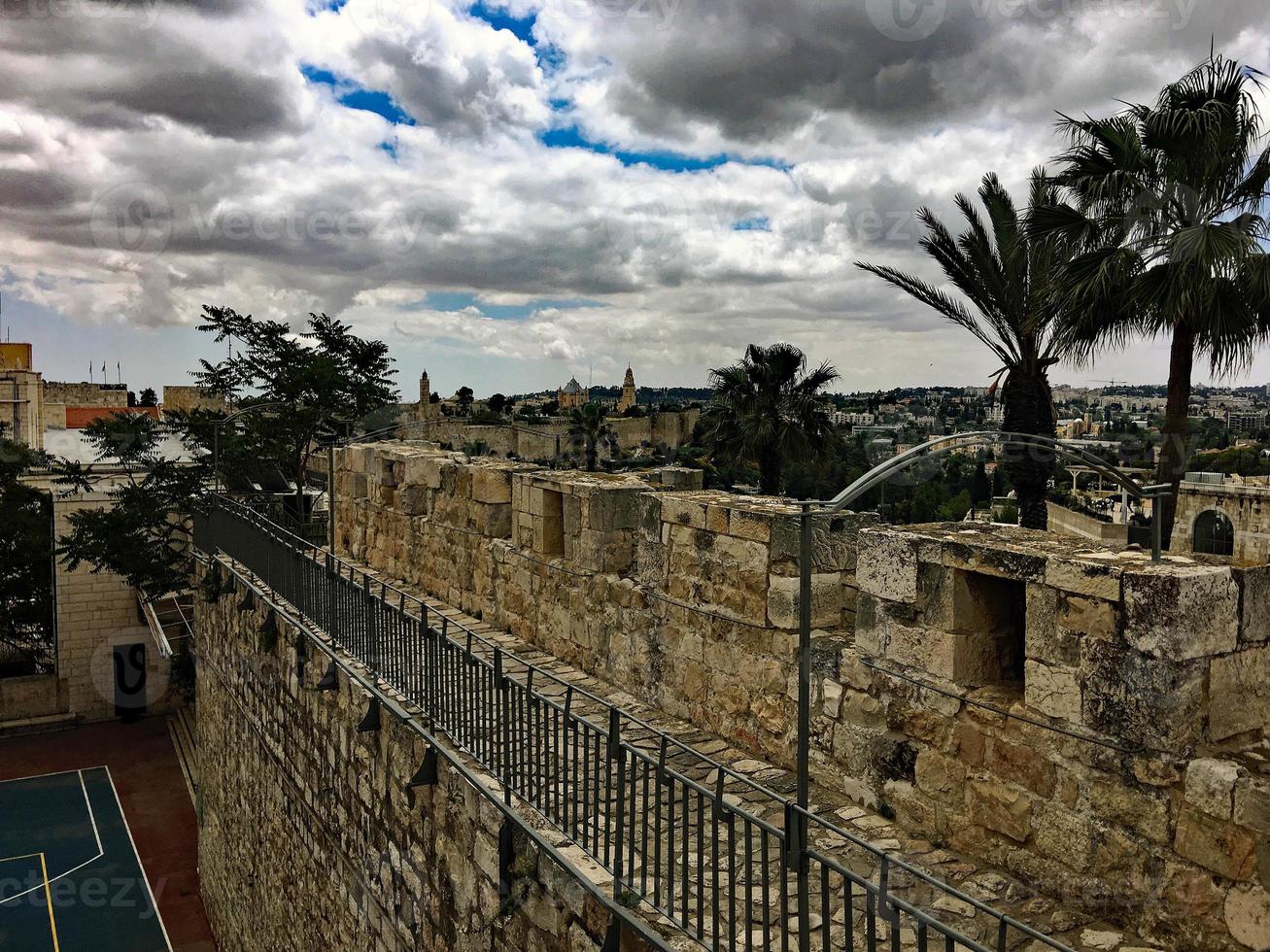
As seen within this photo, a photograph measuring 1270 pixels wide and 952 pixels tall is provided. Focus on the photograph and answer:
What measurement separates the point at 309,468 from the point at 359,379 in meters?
3.53

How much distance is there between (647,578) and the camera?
20.1 feet

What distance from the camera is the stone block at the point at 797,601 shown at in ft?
16.4

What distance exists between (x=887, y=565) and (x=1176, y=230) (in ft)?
19.1

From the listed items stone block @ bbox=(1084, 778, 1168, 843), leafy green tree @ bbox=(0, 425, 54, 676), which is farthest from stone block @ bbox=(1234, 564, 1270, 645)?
leafy green tree @ bbox=(0, 425, 54, 676)

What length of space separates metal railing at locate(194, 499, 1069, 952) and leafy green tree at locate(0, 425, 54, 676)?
64.6ft

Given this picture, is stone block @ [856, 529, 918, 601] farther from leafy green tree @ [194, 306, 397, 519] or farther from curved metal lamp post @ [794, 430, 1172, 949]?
leafy green tree @ [194, 306, 397, 519]

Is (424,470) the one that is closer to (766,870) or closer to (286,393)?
(766,870)

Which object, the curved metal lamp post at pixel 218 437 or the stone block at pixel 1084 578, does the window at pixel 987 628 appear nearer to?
the stone block at pixel 1084 578

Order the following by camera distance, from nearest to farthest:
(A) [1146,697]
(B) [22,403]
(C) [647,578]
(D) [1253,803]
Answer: (D) [1253,803] < (A) [1146,697] < (C) [647,578] < (B) [22,403]

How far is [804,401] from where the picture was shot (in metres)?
16.1

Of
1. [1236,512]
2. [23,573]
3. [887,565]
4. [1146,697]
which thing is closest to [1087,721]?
[1146,697]

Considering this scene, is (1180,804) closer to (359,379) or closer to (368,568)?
(368,568)

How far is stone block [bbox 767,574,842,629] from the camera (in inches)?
196

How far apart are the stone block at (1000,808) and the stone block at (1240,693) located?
754 mm
